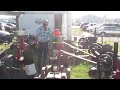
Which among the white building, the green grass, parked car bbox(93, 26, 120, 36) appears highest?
the white building

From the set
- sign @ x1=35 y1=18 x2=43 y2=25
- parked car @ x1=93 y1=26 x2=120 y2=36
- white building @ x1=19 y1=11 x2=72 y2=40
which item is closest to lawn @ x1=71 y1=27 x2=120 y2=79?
white building @ x1=19 y1=11 x2=72 y2=40

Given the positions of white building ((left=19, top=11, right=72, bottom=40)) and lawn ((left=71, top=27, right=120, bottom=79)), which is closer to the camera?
lawn ((left=71, top=27, right=120, bottom=79))

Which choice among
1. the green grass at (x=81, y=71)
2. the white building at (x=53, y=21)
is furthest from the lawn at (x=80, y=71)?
the white building at (x=53, y=21)

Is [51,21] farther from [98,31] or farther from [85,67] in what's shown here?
[98,31]

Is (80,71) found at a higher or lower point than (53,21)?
lower

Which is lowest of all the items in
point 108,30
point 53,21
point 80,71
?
point 80,71

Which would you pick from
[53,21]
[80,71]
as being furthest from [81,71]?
[53,21]

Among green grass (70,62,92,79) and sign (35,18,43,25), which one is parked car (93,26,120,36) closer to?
sign (35,18,43,25)

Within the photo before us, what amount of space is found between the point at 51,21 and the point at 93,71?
6441 millimetres

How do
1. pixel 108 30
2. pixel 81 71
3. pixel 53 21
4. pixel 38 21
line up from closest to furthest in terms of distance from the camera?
pixel 81 71, pixel 53 21, pixel 38 21, pixel 108 30

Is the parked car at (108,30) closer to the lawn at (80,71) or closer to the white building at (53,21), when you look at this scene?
the white building at (53,21)

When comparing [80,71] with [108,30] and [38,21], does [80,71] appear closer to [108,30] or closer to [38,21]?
[38,21]
